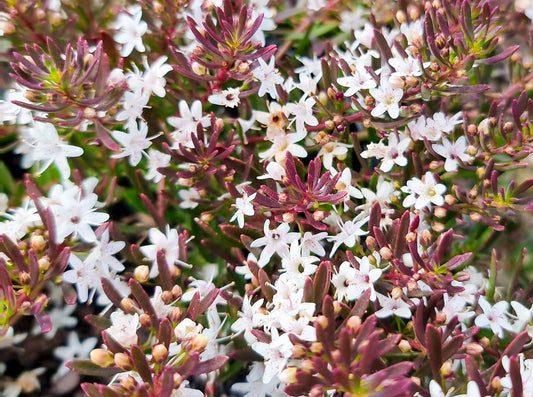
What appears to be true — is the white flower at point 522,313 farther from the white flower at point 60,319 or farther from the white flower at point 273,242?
the white flower at point 60,319

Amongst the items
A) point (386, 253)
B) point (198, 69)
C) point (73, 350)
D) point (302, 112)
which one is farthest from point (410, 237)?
point (73, 350)

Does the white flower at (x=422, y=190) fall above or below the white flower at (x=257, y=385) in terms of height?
above

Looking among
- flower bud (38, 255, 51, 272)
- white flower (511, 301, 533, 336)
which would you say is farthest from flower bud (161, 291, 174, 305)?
white flower (511, 301, 533, 336)

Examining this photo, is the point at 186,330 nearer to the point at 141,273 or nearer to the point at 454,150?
the point at 141,273

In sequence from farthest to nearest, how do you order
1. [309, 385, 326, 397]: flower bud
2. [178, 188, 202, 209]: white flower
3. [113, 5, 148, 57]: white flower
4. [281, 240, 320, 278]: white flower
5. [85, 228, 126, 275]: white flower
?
[178, 188, 202, 209]: white flower < [113, 5, 148, 57]: white flower < [85, 228, 126, 275]: white flower < [281, 240, 320, 278]: white flower < [309, 385, 326, 397]: flower bud

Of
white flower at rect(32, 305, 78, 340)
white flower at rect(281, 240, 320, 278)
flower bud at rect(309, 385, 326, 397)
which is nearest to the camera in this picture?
flower bud at rect(309, 385, 326, 397)

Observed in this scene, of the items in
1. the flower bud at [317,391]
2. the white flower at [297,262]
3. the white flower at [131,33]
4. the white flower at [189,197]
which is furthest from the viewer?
the white flower at [189,197]

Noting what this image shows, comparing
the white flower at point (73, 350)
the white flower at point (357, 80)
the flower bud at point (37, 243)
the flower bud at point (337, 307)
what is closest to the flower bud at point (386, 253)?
the flower bud at point (337, 307)

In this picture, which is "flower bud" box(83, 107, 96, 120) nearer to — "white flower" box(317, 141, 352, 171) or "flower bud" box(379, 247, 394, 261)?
"white flower" box(317, 141, 352, 171)
